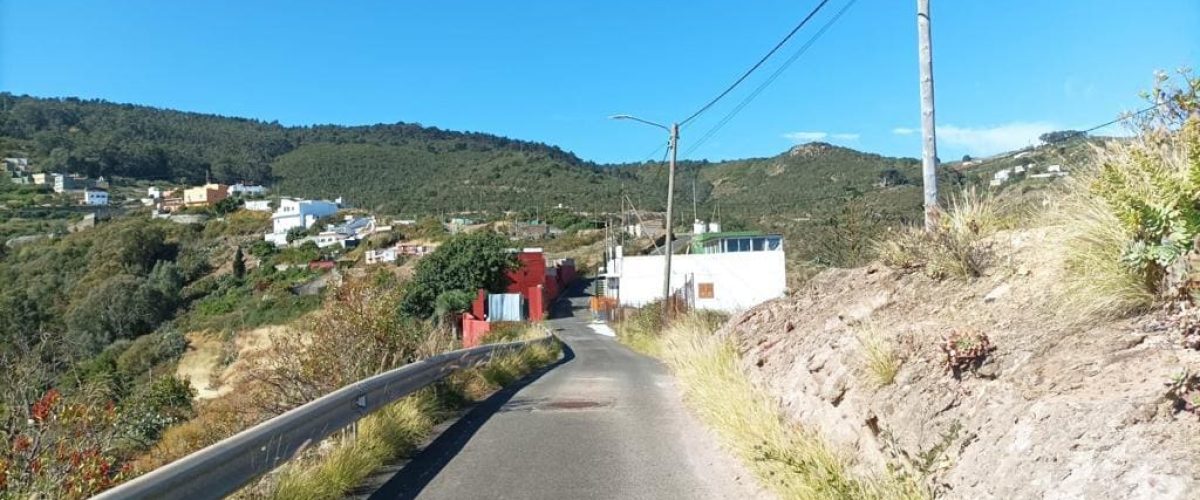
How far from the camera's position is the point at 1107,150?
17.7 ft

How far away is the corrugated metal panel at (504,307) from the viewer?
55031 millimetres

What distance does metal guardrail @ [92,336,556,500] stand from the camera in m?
4.29

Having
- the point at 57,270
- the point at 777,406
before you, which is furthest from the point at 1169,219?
the point at 57,270

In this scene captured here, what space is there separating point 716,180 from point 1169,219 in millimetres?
130391

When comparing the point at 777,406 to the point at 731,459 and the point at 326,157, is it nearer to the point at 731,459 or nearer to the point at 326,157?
the point at 731,459

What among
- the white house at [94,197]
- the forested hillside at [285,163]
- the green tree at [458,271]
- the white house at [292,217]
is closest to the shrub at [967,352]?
the green tree at [458,271]

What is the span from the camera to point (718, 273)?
4672 centimetres

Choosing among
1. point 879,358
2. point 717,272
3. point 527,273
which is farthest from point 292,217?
point 879,358

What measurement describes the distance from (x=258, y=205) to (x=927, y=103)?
466ft

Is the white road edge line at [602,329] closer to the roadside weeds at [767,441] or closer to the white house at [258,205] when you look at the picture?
the roadside weeds at [767,441]

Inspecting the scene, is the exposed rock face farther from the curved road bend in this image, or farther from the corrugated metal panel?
the corrugated metal panel

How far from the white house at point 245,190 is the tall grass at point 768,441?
15182 cm

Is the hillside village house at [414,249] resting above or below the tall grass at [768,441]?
above

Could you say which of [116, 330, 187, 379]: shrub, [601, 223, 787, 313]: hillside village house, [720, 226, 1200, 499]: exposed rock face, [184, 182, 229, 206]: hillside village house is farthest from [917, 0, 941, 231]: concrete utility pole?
[184, 182, 229, 206]: hillside village house
